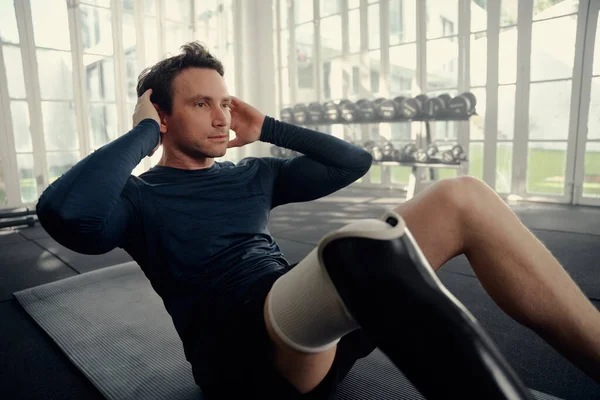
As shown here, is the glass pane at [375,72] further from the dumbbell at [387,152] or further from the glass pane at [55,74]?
the glass pane at [55,74]

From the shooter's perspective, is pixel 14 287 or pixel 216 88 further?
pixel 14 287

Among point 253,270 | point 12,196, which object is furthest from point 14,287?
point 12,196

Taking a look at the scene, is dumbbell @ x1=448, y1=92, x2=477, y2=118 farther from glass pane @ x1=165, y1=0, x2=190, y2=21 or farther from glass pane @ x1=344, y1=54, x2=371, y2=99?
glass pane @ x1=165, y1=0, x2=190, y2=21

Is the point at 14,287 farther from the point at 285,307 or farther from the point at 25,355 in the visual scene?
the point at 285,307

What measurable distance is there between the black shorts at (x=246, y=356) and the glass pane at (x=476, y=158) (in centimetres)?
385

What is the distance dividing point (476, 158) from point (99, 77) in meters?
3.72

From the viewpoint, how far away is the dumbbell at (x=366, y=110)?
4023mm

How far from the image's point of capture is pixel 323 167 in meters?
1.05

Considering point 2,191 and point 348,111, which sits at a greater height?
point 348,111

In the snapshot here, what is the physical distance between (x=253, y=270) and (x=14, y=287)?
1.56m

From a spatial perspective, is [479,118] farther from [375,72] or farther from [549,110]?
[375,72]

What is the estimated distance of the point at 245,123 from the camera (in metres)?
1.08

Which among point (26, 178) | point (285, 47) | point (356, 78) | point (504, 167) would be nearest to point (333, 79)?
point (356, 78)

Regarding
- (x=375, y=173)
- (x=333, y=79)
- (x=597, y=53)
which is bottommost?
(x=375, y=173)
